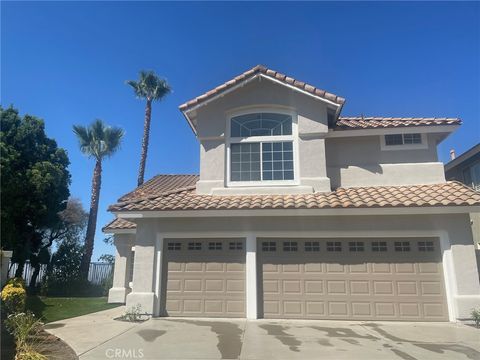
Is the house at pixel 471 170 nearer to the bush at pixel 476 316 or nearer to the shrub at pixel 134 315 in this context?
the bush at pixel 476 316

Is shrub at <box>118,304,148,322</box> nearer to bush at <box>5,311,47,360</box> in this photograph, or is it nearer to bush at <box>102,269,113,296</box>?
bush at <box>5,311,47,360</box>

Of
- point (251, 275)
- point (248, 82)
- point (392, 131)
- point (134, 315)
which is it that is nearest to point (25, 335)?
point (134, 315)

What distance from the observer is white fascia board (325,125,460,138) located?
12.9m

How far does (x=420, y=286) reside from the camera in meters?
11.1

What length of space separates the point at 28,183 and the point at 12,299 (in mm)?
11585

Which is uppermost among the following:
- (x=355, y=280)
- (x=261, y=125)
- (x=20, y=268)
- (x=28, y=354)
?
(x=261, y=125)

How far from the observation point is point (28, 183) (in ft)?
68.2

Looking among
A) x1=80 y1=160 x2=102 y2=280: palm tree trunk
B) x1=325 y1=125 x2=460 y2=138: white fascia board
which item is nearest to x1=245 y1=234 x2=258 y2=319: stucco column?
x1=325 y1=125 x2=460 y2=138: white fascia board

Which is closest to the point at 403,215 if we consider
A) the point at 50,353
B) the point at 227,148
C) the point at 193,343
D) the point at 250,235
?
the point at 250,235

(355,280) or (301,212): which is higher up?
Result: (301,212)

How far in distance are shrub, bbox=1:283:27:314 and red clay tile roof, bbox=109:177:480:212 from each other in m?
3.45

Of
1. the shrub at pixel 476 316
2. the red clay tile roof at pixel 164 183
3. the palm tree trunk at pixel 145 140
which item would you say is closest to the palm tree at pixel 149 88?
the palm tree trunk at pixel 145 140

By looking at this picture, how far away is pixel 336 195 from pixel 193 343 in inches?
256

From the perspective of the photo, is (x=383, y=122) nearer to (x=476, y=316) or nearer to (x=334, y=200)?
(x=334, y=200)
